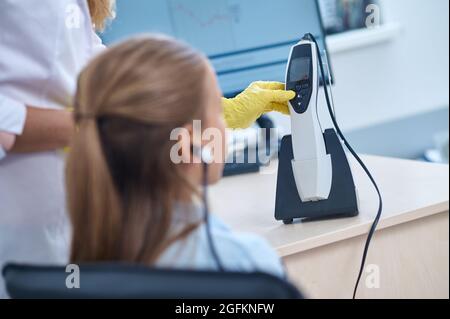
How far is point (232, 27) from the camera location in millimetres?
1732

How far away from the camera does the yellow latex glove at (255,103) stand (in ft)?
3.91

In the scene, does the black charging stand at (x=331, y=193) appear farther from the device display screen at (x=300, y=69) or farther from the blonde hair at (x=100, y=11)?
the blonde hair at (x=100, y=11)

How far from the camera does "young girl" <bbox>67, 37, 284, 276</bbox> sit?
2.32 feet

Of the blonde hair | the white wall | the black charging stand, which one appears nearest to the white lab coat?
the blonde hair

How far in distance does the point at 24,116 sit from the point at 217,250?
16.6 inches

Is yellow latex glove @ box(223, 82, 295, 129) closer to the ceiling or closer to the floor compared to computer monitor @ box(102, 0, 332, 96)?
closer to the floor

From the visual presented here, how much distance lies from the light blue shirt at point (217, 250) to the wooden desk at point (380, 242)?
14.4 inches

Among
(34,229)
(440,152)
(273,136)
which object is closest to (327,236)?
(34,229)

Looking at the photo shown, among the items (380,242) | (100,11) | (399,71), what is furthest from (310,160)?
(399,71)

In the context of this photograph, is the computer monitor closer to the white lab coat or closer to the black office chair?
the white lab coat

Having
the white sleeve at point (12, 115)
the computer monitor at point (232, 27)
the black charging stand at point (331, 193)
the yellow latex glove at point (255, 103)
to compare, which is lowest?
the black charging stand at point (331, 193)

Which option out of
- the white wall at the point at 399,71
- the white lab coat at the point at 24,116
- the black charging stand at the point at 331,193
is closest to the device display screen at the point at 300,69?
the black charging stand at the point at 331,193

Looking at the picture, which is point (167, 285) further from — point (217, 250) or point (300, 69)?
point (300, 69)

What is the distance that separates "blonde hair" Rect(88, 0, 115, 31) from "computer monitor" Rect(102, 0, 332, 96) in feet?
1.57
